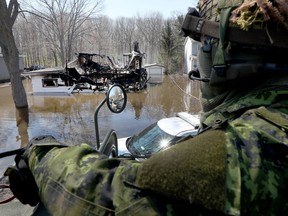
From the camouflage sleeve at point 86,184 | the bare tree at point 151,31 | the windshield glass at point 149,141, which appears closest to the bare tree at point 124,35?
the bare tree at point 151,31

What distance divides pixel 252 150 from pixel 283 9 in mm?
547

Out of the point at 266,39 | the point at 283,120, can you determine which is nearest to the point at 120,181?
the point at 283,120

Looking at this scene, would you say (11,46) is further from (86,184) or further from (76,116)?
(86,184)

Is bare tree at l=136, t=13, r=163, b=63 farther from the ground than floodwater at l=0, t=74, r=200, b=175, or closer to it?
farther from the ground

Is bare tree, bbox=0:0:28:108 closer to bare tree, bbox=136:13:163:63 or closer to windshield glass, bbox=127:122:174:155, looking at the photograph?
windshield glass, bbox=127:122:174:155

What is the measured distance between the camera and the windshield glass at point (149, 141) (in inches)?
167

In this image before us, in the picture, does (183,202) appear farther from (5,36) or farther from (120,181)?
(5,36)

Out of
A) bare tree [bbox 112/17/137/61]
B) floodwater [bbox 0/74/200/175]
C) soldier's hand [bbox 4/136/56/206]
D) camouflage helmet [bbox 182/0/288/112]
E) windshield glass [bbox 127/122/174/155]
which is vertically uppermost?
bare tree [bbox 112/17/137/61]

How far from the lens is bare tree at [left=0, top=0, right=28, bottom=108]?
15422 mm

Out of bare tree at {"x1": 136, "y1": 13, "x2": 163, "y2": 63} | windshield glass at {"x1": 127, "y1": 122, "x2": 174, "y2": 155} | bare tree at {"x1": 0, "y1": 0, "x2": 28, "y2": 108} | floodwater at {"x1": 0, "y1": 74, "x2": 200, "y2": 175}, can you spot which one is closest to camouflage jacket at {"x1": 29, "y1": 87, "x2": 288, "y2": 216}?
windshield glass at {"x1": 127, "y1": 122, "x2": 174, "y2": 155}

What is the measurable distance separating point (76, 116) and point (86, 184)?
1356cm

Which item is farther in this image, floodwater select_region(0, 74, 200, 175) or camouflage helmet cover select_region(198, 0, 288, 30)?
floodwater select_region(0, 74, 200, 175)

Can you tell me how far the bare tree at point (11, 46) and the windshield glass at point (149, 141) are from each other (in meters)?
13.1

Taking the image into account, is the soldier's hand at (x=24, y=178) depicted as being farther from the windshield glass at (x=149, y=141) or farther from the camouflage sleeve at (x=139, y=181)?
the windshield glass at (x=149, y=141)
